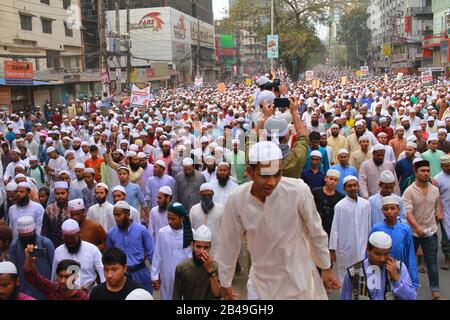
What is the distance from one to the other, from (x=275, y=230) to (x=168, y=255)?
2169mm

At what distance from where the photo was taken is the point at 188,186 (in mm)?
7309

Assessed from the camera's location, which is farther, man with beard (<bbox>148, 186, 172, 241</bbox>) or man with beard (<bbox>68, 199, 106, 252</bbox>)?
man with beard (<bbox>148, 186, 172, 241</bbox>)

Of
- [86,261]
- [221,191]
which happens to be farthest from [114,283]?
[221,191]

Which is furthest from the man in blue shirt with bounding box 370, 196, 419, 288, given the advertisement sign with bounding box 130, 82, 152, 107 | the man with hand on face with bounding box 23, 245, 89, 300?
the advertisement sign with bounding box 130, 82, 152, 107

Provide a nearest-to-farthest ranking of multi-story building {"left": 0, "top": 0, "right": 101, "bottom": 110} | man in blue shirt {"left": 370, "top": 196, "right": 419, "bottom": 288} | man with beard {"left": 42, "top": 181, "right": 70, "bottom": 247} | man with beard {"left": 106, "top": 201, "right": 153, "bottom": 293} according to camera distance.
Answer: man in blue shirt {"left": 370, "top": 196, "right": 419, "bottom": 288}
man with beard {"left": 106, "top": 201, "right": 153, "bottom": 293}
man with beard {"left": 42, "top": 181, "right": 70, "bottom": 247}
multi-story building {"left": 0, "top": 0, "right": 101, "bottom": 110}

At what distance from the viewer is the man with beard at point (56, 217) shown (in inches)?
227

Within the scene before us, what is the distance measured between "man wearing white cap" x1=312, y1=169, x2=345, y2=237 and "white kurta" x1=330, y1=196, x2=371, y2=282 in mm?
357

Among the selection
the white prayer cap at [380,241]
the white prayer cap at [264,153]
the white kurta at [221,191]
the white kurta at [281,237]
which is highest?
the white prayer cap at [264,153]

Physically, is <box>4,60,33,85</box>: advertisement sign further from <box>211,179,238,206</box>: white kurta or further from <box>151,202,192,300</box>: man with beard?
<box>151,202,192,300</box>: man with beard

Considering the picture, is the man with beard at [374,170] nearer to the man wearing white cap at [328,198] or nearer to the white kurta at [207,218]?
the man wearing white cap at [328,198]

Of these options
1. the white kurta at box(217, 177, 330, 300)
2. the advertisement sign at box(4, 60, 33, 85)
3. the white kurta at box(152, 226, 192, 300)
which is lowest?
the white kurta at box(152, 226, 192, 300)

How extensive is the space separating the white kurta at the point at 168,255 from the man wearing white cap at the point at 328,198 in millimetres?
1702

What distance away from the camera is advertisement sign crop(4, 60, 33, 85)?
21.2m

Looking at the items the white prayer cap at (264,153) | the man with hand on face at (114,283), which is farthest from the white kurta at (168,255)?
the white prayer cap at (264,153)
